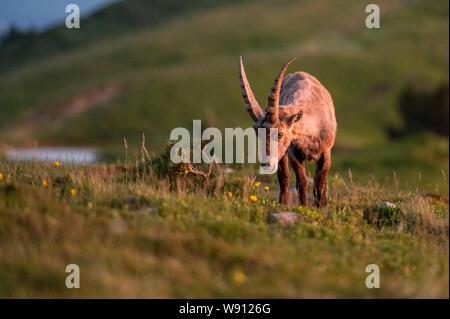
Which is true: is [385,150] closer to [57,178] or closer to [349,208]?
[349,208]

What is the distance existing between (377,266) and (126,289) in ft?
11.0

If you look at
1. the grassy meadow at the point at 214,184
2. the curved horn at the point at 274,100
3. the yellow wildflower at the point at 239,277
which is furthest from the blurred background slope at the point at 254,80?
the yellow wildflower at the point at 239,277

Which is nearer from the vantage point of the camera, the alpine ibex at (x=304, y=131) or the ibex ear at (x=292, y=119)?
the ibex ear at (x=292, y=119)

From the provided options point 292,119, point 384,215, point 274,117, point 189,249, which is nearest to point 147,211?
point 189,249

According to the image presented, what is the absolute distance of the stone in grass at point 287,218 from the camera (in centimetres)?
772

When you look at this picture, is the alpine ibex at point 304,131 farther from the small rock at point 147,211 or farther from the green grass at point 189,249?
the small rock at point 147,211

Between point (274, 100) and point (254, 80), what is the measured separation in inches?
2896

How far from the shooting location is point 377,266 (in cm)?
641

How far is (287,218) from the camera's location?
25.8 feet

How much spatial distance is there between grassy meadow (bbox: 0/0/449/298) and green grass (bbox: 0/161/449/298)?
25 mm

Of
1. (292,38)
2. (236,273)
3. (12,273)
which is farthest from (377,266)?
(292,38)

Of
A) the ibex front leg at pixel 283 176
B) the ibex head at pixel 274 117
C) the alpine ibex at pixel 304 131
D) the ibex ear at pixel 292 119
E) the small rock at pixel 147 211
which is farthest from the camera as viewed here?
the ibex front leg at pixel 283 176

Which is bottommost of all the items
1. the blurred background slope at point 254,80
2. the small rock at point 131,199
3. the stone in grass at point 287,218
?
the stone in grass at point 287,218

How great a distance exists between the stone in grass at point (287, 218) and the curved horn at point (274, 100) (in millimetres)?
2099
